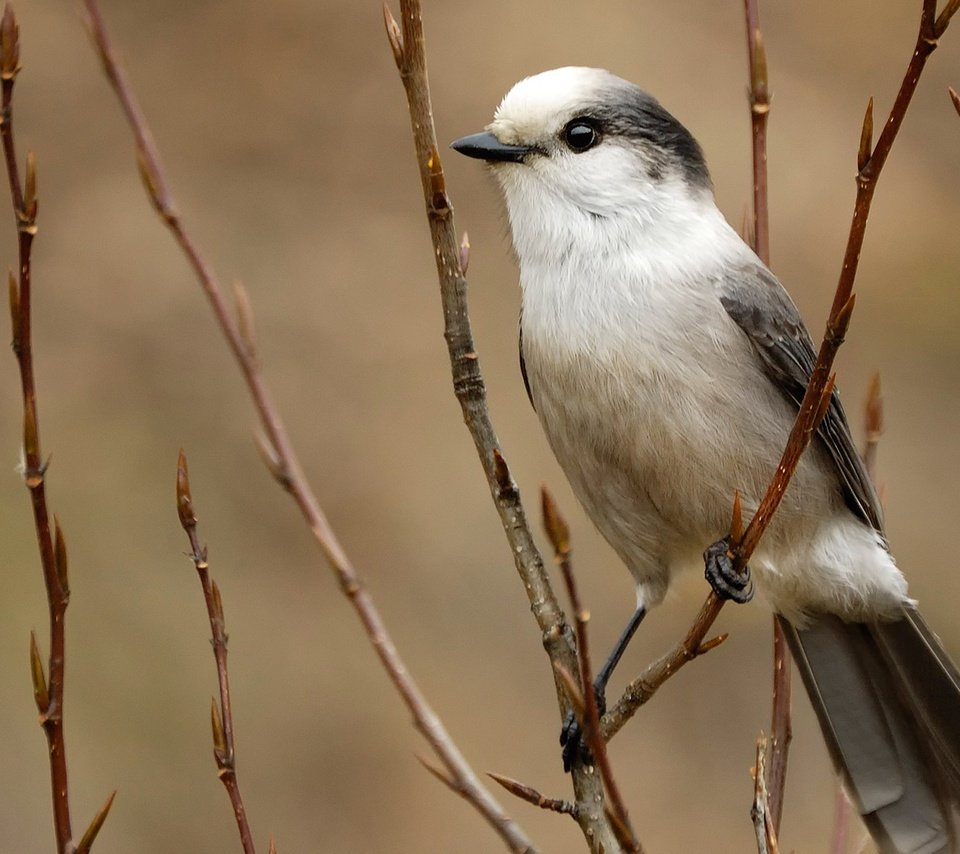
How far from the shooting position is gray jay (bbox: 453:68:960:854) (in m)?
2.53

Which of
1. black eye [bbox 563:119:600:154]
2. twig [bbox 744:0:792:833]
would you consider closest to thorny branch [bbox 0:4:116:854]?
twig [bbox 744:0:792:833]

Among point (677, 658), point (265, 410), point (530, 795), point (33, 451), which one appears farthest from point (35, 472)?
point (677, 658)

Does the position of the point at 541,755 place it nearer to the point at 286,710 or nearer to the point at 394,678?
the point at 286,710

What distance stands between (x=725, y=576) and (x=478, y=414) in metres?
0.51

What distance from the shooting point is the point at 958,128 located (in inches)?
243

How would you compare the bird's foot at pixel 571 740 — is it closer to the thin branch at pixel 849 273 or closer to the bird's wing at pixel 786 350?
the thin branch at pixel 849 273

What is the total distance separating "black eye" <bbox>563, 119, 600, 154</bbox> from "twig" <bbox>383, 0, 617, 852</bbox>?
0.62 meters

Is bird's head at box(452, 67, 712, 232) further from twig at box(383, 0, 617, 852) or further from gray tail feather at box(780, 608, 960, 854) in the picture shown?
gray tail feather at box(780, 608, 960, 854)

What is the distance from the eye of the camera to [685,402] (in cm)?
250

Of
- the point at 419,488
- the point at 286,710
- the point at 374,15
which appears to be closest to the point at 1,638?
the point at 286,710

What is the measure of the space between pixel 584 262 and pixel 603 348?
188 millimetres

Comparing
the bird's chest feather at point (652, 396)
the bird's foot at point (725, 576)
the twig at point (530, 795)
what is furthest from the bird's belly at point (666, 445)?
the twig at point (530, 795)

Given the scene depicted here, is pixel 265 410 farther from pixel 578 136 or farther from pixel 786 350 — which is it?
pixel 786 350

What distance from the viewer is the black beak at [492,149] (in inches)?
102
